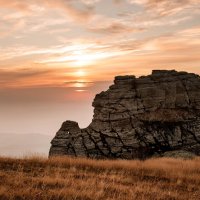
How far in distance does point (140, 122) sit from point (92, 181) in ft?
105

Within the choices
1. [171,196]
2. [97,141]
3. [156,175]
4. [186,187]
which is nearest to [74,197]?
[171,196]

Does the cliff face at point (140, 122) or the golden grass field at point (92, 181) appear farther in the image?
the cliff face at point (140, 122)

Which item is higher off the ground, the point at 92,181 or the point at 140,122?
the point at 140,122

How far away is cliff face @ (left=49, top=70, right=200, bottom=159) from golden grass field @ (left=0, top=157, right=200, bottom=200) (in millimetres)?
21211

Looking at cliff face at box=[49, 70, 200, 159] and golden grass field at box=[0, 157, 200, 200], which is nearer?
golden grass field at box=[0, 157, 200, 200]

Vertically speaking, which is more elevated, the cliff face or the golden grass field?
the cliff face

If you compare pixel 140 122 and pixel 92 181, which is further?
pixel 140 122

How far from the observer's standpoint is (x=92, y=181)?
1680cm

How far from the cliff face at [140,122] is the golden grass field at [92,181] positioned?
21.2 metres

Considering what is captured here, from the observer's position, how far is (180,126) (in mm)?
48062

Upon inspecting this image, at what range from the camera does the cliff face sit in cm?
4644

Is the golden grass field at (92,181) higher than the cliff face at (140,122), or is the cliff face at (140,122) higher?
the cliff face at (140,122)

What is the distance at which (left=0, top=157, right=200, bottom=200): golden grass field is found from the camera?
44.6 feet

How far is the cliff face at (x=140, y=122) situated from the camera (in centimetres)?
4644
